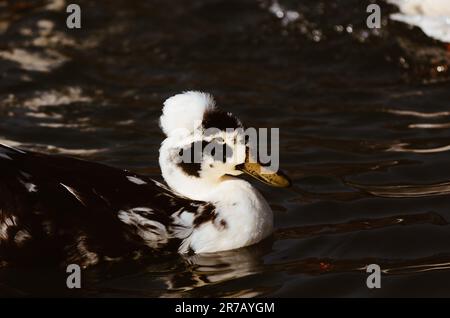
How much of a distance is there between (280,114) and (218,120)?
3480 millimetres

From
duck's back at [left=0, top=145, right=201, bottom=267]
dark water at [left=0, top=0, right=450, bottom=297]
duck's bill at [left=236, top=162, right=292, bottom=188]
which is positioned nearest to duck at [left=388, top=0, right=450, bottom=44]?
dark water at [left=0, top=0, right=450, bottom=297]

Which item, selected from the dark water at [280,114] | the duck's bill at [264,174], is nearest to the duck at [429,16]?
the dark water at [280,114]

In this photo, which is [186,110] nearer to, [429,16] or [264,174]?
[264,174]

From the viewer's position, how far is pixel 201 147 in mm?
6602

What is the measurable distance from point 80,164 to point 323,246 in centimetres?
168

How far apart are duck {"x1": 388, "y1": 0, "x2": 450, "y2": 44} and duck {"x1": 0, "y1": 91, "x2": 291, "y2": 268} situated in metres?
4.99

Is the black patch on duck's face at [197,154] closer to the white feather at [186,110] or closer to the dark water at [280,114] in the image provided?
the white feather at [186,110]

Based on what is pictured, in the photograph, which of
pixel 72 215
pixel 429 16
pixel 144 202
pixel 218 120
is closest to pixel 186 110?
pixel 218 120

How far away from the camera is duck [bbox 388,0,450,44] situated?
434 inches

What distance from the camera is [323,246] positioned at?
6.74 m

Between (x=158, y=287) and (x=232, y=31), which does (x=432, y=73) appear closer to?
(x=232, y=31)

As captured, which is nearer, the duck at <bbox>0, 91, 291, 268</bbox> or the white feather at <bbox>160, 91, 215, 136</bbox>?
the duck at <bbox>0, 91, 291, 268</bbox>

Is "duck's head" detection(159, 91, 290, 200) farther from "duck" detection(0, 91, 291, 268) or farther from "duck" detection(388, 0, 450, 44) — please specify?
"duck" detection(388, 0, 450, 44)
